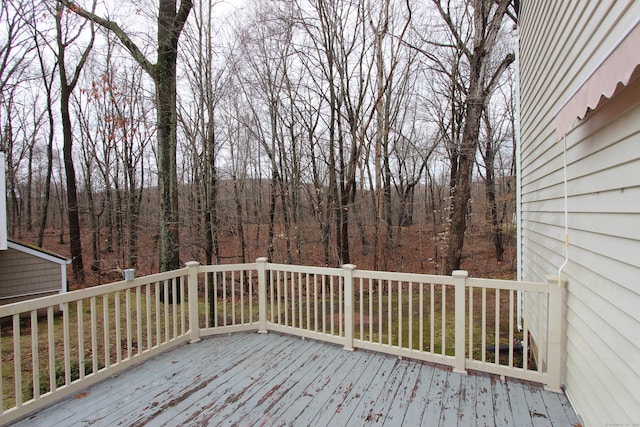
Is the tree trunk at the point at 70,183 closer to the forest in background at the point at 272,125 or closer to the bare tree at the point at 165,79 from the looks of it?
the forest in background at the point at 272,125

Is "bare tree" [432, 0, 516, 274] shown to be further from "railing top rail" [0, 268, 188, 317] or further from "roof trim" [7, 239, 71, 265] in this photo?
"roof trim" [7, 239, 71, 265]

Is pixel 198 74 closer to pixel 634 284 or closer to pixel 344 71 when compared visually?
pixel 344 71

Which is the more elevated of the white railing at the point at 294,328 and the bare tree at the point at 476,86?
the bare tree at the point at 476,86

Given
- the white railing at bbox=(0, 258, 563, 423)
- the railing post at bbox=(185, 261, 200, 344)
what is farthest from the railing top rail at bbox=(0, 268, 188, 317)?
the railing post at bbox=(185, 261, 200, 344)

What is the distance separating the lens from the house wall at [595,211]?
5.11 feet

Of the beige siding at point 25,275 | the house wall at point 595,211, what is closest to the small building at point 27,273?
the beige siding at point 25,275

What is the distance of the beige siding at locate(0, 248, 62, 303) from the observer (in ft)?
24.5

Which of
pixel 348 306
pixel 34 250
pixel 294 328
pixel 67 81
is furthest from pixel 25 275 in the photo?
pixel 348 306

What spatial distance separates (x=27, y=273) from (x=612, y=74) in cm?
1074

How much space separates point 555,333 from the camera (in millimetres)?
2580

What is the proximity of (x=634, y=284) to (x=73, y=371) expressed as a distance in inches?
211

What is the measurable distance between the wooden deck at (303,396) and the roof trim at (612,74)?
6.88 ft

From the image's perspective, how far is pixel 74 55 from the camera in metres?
10.5

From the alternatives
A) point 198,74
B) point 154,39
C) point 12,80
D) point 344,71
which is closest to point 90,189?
point 12,80
